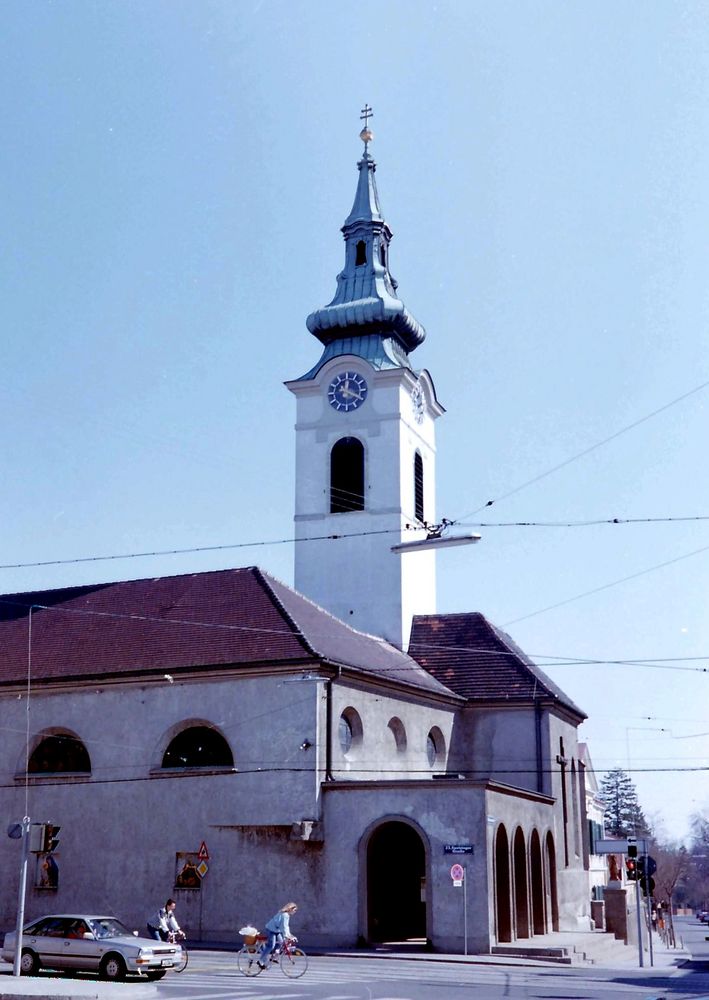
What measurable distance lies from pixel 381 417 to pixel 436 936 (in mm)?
21556

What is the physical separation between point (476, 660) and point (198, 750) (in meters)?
12.6

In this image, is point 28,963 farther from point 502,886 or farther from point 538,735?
point 538,735

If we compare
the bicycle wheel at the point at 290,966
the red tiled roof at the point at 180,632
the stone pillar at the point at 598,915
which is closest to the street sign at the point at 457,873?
the bicycle wheel at the point at 290,966

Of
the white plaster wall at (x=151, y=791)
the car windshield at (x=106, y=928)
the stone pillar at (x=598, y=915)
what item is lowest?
the stone pillar at (x=598, y=915)

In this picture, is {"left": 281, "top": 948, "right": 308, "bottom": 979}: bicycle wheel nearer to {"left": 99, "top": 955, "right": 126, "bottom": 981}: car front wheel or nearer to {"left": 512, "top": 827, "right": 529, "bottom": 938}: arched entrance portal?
{"left": 99, "top": 955, "right": 126, "bottom": 981}: car front wheel

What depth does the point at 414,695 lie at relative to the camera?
3884 centimetres

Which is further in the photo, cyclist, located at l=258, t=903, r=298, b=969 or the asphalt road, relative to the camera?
cyclist, located at l=258, t=903, r=298, b=969

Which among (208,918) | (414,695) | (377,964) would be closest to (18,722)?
(208,918)

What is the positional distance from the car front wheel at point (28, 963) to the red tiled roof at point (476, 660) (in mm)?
21501

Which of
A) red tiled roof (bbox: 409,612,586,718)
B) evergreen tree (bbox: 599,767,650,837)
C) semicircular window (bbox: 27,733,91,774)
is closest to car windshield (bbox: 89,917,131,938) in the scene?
semicircular window (bbox: 27,733,91,774)

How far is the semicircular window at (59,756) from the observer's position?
36.0 m

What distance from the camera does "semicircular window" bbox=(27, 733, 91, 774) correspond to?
35969 millimetres

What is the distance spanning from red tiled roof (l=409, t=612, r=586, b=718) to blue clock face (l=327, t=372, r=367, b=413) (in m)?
8.79

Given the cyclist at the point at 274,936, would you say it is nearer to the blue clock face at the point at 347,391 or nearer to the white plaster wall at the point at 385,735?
the white plaster wall at the point at 385,735
